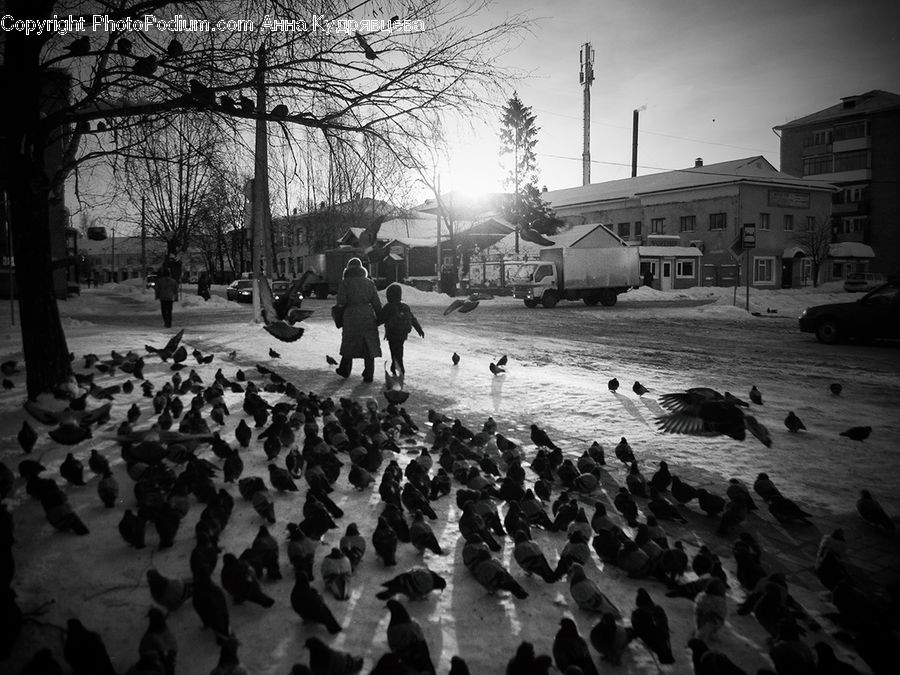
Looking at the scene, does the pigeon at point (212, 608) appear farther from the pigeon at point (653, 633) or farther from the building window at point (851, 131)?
the building window at point (851, 131)

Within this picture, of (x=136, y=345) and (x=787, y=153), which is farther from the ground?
(x=787, y=153)

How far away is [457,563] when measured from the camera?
3447 mm

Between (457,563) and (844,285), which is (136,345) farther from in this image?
(844,285)

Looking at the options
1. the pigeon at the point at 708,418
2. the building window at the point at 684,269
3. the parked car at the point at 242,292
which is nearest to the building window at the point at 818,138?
the building window at the point at 684,269

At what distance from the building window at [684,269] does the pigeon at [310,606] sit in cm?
4572

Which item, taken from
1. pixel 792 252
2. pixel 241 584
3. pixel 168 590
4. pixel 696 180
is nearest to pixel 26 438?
pixel 168 590

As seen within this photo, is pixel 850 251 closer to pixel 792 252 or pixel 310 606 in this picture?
pixel 792 252

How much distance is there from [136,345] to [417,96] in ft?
30.4

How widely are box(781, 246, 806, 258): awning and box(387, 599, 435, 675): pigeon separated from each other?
51710 mm

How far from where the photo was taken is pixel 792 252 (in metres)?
44.9

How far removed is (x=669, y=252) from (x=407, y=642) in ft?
146

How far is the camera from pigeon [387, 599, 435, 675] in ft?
7.76

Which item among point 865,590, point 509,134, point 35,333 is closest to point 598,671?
point 865,590

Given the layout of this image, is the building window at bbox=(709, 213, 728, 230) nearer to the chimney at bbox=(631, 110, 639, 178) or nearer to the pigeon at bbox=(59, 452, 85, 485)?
the chimney at bbox=(631, 110, 639, 178)
